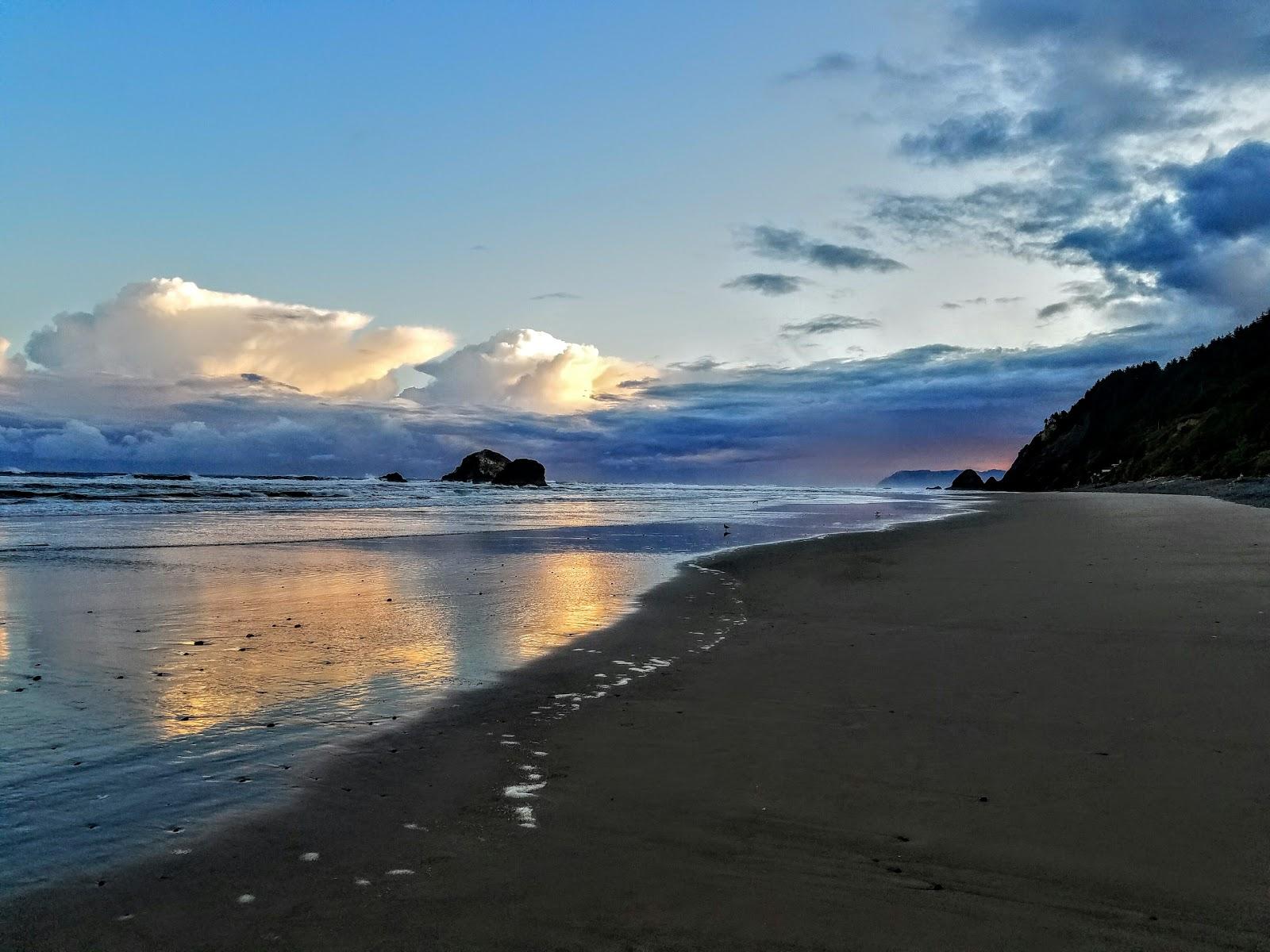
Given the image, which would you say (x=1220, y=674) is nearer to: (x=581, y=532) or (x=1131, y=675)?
(x=1131, y=675)

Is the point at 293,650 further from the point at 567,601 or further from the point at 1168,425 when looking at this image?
the point at 1168,425

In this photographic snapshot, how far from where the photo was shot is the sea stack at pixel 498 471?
116 meters

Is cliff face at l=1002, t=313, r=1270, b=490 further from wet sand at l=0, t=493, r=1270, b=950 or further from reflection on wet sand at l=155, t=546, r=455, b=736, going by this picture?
reflection on wet sand at l=155, t=546, r=455, b=736

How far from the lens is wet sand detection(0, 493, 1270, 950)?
11.0 ft

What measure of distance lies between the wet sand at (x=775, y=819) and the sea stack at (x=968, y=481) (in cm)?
12850

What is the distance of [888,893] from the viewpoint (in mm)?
3582

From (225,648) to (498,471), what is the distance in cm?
11446

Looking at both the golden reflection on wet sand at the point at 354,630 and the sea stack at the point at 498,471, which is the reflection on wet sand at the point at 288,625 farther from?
the sea stack at the point at 498,471

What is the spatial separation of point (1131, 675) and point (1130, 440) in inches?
4098

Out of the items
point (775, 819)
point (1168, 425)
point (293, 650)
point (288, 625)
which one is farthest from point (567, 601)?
point (1168, 425)

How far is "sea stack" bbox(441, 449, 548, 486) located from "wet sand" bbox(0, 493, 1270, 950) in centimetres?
10821

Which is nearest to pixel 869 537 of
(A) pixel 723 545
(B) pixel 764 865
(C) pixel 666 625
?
(A) pixel 723 545

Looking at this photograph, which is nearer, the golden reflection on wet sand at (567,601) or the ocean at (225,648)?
the ocean at (225,648)

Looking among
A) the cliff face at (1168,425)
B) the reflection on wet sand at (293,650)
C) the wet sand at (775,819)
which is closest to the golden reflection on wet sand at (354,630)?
the reflection on wet sand at (293,650)
